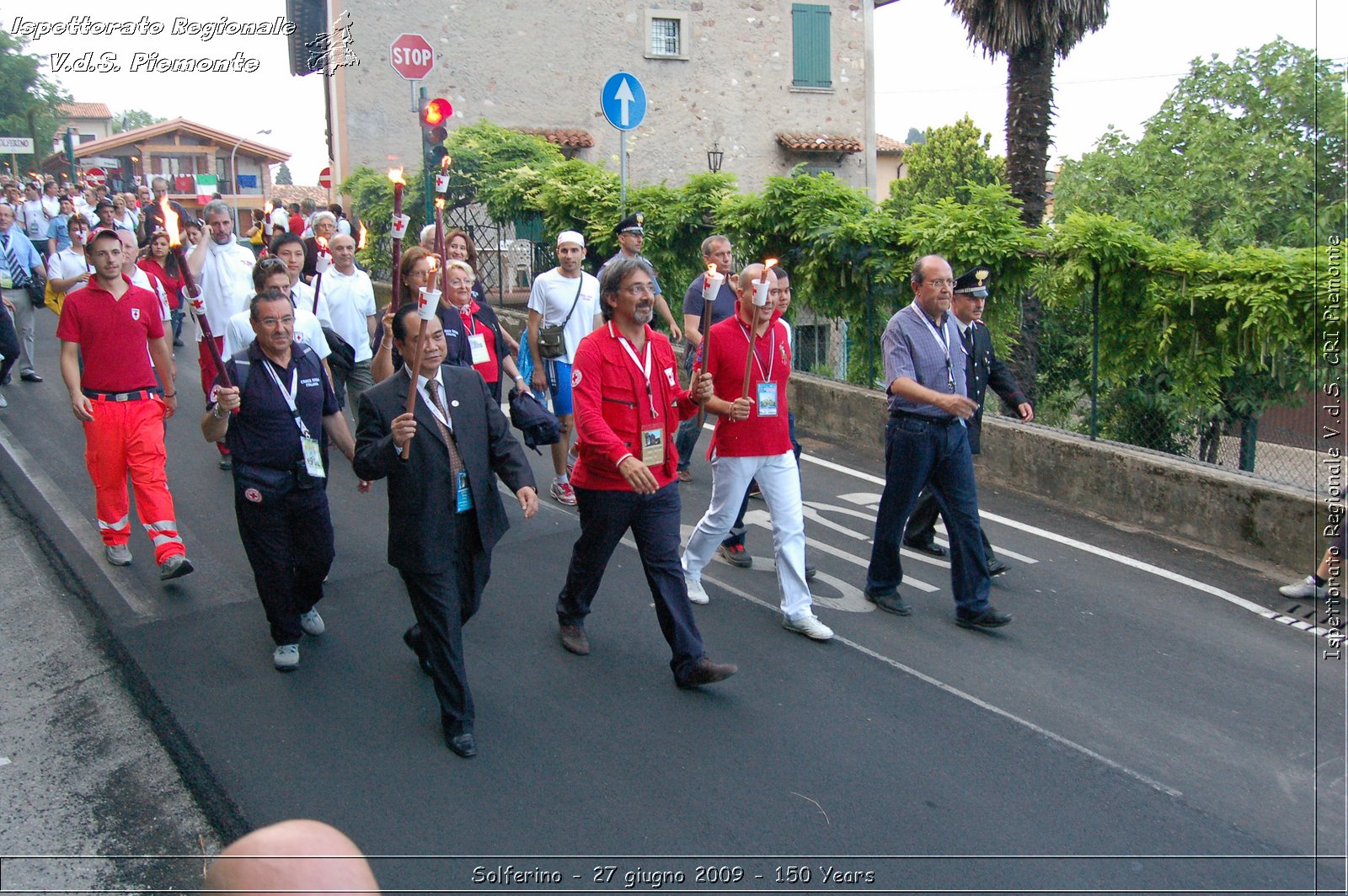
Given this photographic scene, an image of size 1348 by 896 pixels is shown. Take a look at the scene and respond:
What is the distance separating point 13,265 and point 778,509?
1070 centimetres

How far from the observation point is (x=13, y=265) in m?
12.6

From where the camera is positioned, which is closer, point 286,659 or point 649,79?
point 286,659

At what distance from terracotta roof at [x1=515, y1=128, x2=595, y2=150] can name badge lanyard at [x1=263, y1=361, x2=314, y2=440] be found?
2085 centimetres

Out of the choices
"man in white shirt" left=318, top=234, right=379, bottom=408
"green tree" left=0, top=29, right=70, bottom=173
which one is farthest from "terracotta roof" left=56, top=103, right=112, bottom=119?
"man in white shirt" left=318, top=234, right=379, bottom=408

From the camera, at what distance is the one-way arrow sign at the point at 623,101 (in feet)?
37.4

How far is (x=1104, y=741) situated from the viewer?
481 centimetres

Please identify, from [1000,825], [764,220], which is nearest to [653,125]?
[764,220]

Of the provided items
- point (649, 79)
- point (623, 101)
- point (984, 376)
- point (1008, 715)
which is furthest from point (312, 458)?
point (649, 79)

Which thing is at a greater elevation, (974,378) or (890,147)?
(890,147)

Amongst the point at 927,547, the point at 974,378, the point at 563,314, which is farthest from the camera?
the point at 563,314

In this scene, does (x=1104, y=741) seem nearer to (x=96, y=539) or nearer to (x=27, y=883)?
(x=27, y=883)

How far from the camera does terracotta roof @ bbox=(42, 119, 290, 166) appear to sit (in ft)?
170

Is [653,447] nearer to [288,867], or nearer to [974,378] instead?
[974,378]

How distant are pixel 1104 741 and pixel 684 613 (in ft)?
6.26
